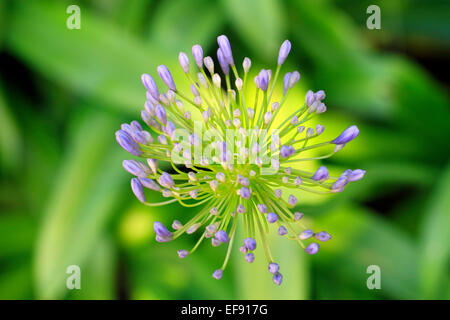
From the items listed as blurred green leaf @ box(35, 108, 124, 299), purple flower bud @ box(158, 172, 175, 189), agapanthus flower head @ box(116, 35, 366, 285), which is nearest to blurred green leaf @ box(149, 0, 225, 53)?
blurred green leaf @ box(35, 108, 124, 299)

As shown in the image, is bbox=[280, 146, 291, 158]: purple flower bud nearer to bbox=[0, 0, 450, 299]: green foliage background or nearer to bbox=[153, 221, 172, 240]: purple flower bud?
bbox=[153, 221, 172, 240]: purple flower bud

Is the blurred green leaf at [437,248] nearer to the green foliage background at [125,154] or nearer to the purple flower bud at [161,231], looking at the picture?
the green foliage background at [125,154]

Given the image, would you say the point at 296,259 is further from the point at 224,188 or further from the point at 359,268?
the point at 224,188

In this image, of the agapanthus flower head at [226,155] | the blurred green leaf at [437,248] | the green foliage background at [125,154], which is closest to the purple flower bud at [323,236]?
the agapanthus flower head at [226,155]

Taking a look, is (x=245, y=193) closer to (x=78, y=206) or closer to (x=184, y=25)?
(x=78, y=206)

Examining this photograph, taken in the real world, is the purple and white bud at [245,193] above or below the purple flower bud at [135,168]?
below

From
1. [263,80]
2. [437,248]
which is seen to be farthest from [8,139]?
[437,248]
